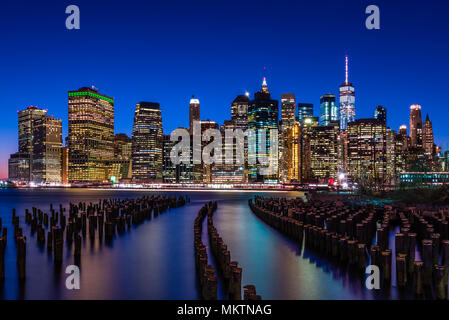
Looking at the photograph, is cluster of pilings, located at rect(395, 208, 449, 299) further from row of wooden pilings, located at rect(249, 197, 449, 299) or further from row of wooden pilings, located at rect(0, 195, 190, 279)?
row of wooden pilings, located at rect(0, 195, 190, 279)

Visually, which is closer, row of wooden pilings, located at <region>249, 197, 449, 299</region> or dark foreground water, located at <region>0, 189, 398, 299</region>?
row of wooden pilings, located at <region>249, 197, 449, 299</region>

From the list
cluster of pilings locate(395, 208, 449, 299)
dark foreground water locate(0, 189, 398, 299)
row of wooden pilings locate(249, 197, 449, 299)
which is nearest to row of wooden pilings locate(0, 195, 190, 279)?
dark foreground water locate(0, 189, 398, 299)

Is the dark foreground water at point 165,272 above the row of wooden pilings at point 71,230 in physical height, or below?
below

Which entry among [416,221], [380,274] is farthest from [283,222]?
[380,274]

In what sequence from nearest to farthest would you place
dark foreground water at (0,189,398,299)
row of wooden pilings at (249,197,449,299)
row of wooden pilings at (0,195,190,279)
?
row of wooden pilings at (249,197,449,299) < dark foreground water at (0,189,398,299) < row of wooden pilings at (0,195,190,279)

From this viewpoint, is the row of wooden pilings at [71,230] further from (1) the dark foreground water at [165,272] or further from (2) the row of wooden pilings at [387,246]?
(2) the row of wooden pilings at [387,246]

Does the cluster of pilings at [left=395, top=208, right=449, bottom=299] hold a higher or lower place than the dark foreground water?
higher

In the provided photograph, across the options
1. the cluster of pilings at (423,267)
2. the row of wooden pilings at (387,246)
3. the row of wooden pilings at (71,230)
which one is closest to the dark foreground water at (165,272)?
the row of wooden pilings at (71,230)

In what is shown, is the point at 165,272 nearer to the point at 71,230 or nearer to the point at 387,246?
the point at 71,230

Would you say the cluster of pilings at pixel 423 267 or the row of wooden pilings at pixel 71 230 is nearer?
the cluster of pilings at pixel 423 267

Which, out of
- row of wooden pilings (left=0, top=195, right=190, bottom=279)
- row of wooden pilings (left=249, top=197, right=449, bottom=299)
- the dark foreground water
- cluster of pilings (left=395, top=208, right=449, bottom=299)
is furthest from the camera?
row of wooden pilings (left=0, top=195, right=190, bottom=279)
